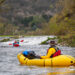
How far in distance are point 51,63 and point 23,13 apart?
14688cm

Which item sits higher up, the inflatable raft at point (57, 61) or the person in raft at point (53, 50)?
the person in raft at point (53, 50)

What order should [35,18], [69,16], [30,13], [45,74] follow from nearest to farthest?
1. [69,16]
2. [45,74]
3. [35,18]
4. [30,13]

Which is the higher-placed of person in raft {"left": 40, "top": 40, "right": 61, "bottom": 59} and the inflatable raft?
person in raft {"left": 40, "top": 40, "right": 61, "bottom": 59}

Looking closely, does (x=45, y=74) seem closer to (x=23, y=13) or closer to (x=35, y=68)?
(x=35, y=68)

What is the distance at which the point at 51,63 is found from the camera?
572 inches

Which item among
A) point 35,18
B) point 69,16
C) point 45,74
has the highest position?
point 35,18

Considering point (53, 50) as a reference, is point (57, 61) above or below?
below

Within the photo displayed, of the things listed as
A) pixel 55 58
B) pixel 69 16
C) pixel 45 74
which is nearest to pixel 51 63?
pixel 55 58

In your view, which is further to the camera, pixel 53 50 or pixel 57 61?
pixel 53 50

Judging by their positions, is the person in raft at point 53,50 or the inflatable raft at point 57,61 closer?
the inflatable raft at point 57,61

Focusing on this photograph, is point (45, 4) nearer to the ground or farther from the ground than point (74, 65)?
farther from the ground

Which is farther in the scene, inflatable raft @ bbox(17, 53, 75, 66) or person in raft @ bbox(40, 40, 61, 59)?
person in raft @ bbox(40, 40, 61, 59)

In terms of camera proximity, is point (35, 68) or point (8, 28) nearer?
point (35, 68)

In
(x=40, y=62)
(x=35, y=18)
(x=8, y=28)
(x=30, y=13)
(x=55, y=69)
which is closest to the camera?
(x=55, y=69)
